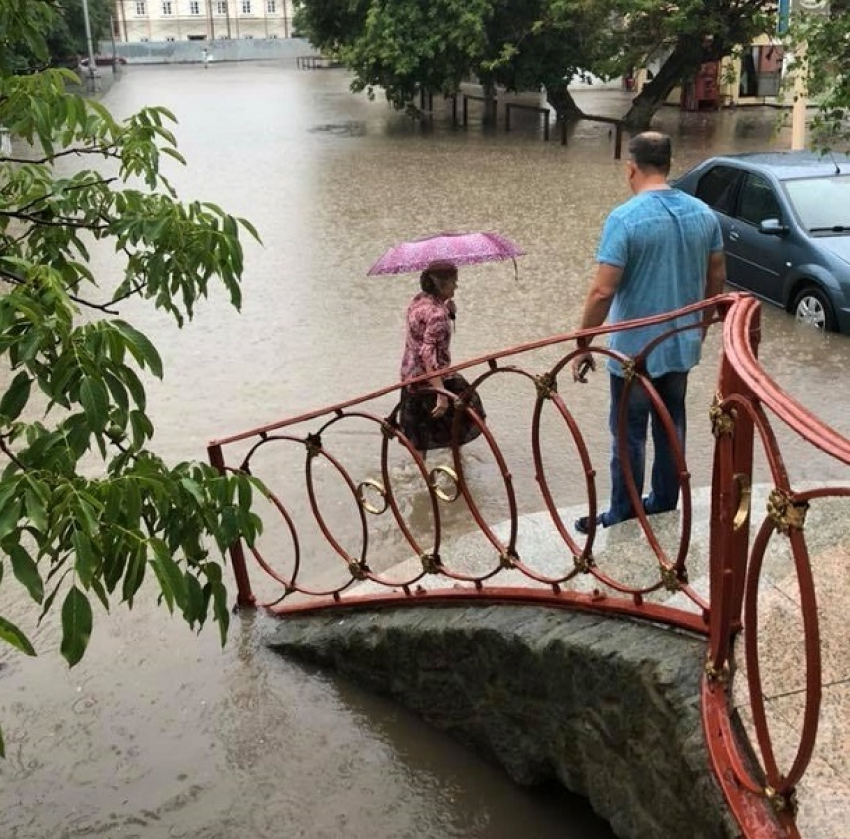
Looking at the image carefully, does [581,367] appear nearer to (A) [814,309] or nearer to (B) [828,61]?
(B) [828,61]

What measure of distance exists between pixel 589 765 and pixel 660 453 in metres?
1.44

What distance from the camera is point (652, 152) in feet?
13.6

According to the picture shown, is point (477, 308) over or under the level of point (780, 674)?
under

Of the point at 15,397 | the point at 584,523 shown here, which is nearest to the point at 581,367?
the point at 584,523

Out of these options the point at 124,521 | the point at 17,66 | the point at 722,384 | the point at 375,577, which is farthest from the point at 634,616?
the point at 17,66

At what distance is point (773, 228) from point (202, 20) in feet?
291

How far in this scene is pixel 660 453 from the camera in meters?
4.32

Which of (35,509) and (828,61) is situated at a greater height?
(828,61)

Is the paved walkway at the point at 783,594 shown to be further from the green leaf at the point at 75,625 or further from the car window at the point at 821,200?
the car window at the point at 821,200

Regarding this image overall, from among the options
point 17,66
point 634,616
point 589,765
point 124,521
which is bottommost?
point 589,765

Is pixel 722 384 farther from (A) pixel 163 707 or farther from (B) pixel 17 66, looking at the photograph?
(A) pixel 163 707

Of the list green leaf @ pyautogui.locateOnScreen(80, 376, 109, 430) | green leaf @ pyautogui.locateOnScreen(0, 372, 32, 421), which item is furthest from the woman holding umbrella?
green leaf @ pyautogui.locateOnScreen(80, 376, 109, 430)

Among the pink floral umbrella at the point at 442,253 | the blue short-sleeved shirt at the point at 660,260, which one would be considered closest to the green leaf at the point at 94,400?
the blue short-sleeved shirt at the point at 660,260

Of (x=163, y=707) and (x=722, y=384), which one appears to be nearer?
(x=722, y=384)
